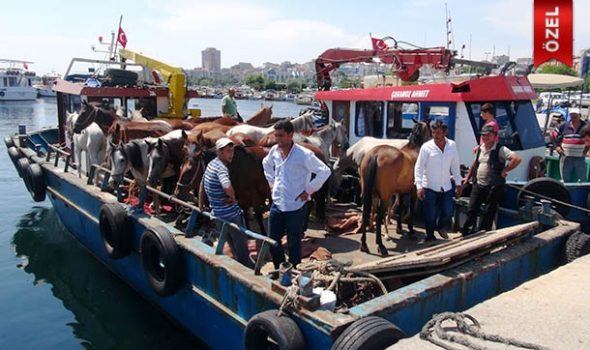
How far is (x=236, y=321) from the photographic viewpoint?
4613 mm

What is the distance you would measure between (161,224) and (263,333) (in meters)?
2.62

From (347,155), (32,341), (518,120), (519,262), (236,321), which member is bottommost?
(32,341)

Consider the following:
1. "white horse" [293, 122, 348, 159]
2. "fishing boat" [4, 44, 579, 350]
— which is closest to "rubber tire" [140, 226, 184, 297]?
"fishing boat" [4, 44, 579, 350]

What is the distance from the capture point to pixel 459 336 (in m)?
3.28

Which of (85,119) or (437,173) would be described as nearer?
(437,173)

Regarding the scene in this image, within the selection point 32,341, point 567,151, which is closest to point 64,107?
point 32,341

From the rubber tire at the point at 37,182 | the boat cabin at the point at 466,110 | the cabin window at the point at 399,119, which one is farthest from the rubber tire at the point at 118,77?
the cabin window at the point at 399,119

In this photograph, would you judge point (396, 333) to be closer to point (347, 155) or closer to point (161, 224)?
point (161, 224)

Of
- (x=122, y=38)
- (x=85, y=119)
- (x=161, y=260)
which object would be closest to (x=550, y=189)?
(x=161, y=260)

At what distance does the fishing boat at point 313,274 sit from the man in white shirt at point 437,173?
2.30 feet

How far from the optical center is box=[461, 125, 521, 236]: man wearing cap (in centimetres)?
597

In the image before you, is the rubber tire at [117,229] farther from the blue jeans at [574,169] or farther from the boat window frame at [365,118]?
the blue jeans at [574,169]

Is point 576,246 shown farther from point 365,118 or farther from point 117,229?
point 117,229

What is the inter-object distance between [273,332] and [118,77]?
9.98 metres
